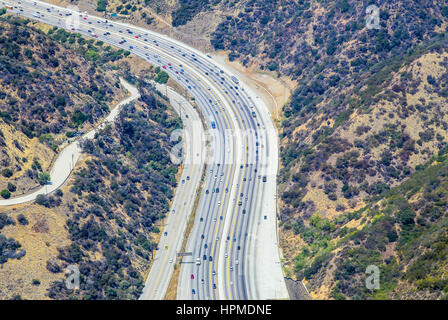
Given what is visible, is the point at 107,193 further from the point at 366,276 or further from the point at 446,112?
the point at 446,112

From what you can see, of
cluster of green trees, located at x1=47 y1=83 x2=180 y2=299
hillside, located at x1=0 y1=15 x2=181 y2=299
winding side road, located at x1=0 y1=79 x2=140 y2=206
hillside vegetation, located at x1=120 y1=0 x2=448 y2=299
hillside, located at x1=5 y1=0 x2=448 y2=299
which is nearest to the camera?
hillside, located at x1=0 y1=15 x2=181 y2=299

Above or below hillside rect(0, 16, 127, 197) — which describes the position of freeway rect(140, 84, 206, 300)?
below

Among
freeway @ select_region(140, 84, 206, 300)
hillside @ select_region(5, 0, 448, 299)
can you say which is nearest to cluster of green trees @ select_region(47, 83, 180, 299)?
freeway @ select_region(140, 84, 206, 300)

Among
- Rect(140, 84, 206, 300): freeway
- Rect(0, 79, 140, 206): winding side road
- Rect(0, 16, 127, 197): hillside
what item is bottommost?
Rect(140, 84, 206, 300): freeway

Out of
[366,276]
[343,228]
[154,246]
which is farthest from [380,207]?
[154,246]

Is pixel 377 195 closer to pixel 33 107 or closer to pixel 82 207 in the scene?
pixel 82 207

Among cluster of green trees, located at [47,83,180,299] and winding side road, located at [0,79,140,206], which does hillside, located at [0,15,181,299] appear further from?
winding side road, located at [0,79,140,206]

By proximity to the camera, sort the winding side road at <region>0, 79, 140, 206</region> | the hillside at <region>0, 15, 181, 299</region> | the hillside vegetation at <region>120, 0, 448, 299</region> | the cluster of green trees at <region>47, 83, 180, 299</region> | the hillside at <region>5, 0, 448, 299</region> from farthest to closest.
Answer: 1. the winding side road at <region>0, 79, 140, 206</region>
2. the cluster of green trees at <region>47, 83, 180, 299</region>
3. the hillside vegetation at <region>120, 0, 448, 299</region>
4. the hillside at <region>5, 0, 448, 299</region>
5. the hillside at <region>0, 15, 181, 299</region>

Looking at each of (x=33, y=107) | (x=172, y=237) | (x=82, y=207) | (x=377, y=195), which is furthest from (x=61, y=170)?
(x=377, y=195)

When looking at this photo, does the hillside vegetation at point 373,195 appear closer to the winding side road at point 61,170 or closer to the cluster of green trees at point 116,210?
the cluster of green trees at point 116,210

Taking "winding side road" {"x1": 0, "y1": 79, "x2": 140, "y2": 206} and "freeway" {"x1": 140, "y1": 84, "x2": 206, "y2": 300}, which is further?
"freeway" {"x1": 140, "y1": 84, "x2": 206, "y2": 300}

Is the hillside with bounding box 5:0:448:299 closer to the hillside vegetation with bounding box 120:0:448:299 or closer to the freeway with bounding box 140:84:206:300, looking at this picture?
the hillside vegetation with bounding box 120:0:448:299
